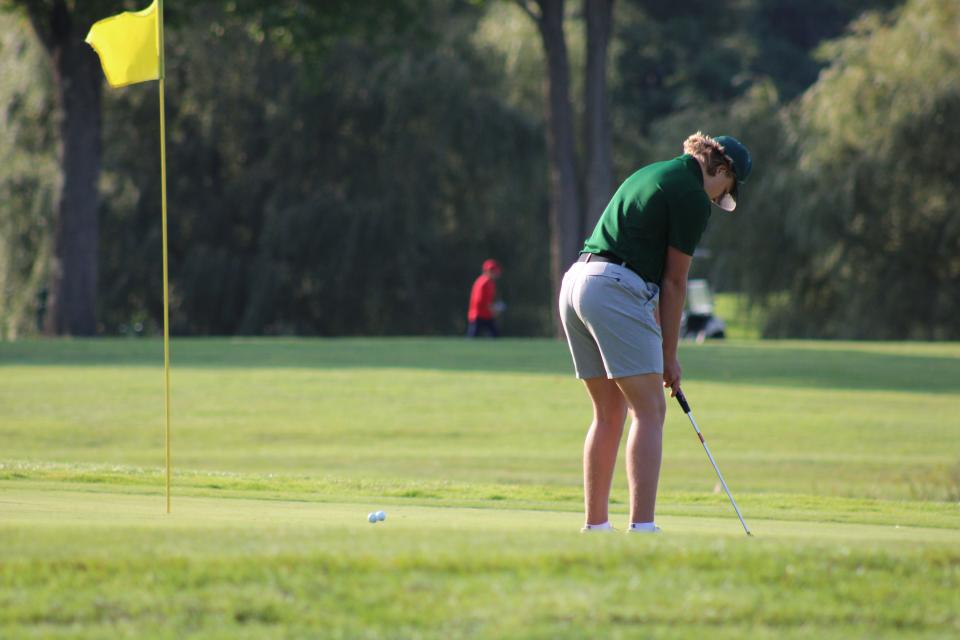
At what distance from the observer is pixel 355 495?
9.77 meters

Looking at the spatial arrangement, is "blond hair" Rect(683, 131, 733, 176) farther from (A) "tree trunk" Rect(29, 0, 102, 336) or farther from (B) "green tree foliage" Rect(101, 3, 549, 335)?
(B) "green tree foliage" Rect(101, 3, 549, 335)

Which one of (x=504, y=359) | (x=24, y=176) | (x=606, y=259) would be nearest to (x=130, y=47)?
(x=606, y=259)

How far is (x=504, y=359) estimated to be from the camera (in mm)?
23141

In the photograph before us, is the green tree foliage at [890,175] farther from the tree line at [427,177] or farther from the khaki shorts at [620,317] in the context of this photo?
the khaki shorts at [620,317]

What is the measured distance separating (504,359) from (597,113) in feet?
36.4

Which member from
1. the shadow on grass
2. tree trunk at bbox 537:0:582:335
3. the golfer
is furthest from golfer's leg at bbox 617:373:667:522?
tree trunk at bbox 537:0:582:335

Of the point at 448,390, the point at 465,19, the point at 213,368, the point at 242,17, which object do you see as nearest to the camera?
the point at 448,390

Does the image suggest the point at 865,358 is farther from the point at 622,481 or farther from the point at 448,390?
the point at 622,481

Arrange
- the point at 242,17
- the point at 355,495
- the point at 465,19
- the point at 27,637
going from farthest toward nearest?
the point at 465,19
the point at 242,17
the point at 355,495
the point at 27,637

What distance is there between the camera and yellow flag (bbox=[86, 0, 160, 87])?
8.21 m

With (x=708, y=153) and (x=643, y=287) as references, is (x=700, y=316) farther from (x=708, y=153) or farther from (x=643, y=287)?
(x=643, y=287)

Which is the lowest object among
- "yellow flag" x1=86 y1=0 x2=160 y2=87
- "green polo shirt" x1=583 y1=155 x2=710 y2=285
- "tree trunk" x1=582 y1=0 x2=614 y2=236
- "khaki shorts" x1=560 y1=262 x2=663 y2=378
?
"khaki shorts" x1=560 y1=262 x2=663 y2=378

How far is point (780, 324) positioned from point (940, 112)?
6.95 metres

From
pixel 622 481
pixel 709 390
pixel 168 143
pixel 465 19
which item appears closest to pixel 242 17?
pixel 168 143
